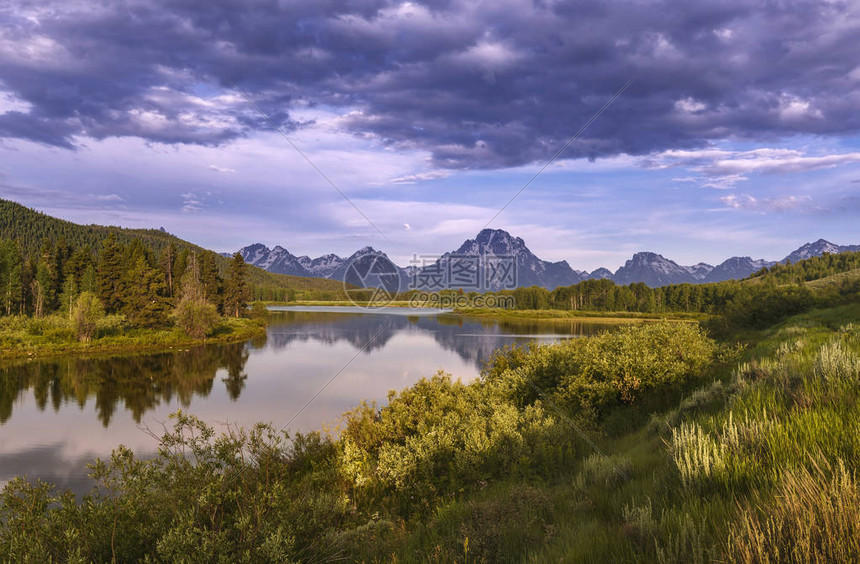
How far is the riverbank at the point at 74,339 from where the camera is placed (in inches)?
1534

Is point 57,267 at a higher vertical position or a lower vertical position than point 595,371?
higher

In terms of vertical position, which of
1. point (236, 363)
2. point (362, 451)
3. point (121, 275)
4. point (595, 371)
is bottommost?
point (236, 363)

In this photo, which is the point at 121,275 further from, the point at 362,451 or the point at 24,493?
the point at 24,493

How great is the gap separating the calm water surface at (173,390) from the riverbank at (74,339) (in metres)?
3.64

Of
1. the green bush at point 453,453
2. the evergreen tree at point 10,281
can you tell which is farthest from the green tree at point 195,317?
the green bush at point 453,453

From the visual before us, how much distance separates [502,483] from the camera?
27.5 ft

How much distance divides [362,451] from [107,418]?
61.3ft

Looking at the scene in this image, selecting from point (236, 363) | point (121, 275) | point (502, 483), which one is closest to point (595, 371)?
point (502, 483)

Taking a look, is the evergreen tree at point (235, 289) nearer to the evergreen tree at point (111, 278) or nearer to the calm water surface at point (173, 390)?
the evergreen tree at point (111, 278)

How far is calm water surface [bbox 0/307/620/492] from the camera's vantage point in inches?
727

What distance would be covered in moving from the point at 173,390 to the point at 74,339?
24.4 metres

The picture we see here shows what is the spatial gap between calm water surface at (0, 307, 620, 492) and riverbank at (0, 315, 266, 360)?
3.64m

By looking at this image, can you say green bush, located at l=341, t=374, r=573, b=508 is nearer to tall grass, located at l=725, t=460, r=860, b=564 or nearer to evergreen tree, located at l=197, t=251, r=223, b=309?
tall grass, located at l=725, t=460, r=860, b=564

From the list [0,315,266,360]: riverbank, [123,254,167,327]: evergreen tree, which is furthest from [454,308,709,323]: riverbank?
[123,254,167,327]: evergreen tree
